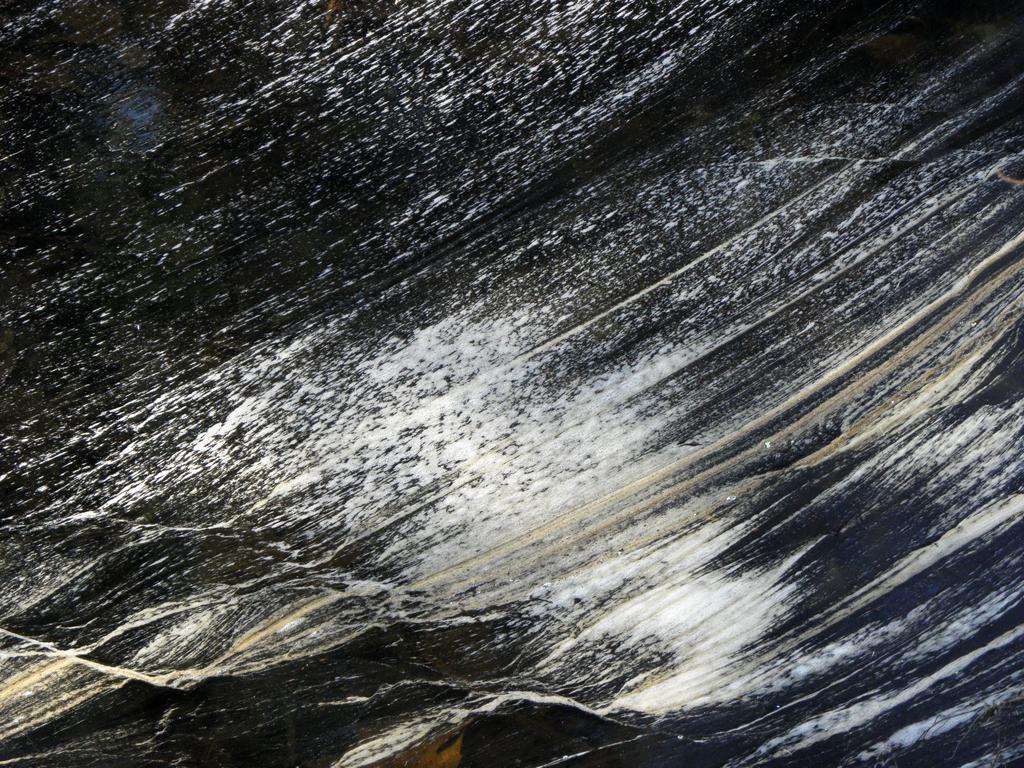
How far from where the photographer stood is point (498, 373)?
1.16 meters

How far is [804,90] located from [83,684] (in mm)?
1442

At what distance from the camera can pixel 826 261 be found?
1188 mm

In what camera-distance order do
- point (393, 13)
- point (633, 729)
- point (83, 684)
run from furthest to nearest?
point (633, 729) < point (83, 684) < point (393, 13)

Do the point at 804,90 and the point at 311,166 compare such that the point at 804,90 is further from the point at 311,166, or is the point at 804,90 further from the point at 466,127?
the point at 311,166

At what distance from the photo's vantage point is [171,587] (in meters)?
1.16

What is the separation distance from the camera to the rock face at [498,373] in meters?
1.07

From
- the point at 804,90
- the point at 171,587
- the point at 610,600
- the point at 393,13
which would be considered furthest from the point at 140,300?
the point at 804,90

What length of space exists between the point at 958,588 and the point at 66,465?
4.80 feet

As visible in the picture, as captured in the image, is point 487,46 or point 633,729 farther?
point 633,729

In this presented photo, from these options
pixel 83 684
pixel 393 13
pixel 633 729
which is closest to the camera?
pixel 393 13

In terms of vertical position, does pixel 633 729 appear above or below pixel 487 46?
below

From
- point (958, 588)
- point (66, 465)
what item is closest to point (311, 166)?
point (66, 465)

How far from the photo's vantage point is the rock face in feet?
3.51

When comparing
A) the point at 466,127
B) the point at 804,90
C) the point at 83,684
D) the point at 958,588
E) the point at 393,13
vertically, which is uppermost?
the point at 393,13
